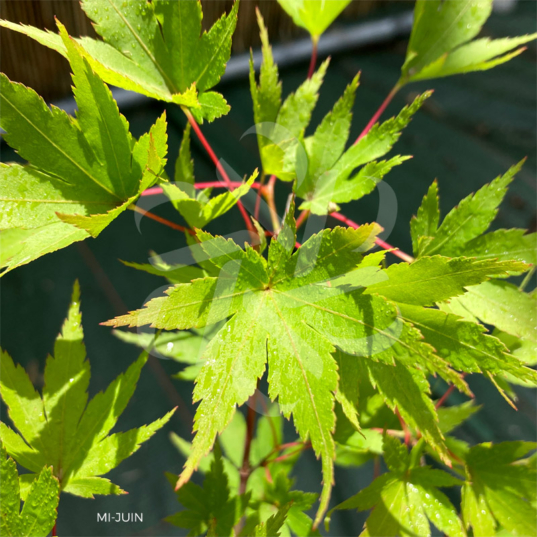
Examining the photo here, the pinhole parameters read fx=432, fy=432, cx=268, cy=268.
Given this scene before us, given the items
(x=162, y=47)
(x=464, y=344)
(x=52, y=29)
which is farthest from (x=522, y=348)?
(x=52, y=29)

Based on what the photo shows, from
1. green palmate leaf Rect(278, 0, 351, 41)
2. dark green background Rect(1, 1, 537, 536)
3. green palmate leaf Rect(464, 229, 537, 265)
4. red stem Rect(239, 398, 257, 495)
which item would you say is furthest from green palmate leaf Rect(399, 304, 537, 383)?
dark green background Rect(1, 1, 537, 536)

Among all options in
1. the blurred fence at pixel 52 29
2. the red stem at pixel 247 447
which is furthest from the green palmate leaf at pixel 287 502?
the blurred fence at pixel 52 29

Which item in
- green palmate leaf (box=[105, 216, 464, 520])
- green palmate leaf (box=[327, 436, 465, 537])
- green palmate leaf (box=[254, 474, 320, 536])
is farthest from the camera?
green palmate leaf (box=[254, 474, 320, 536])

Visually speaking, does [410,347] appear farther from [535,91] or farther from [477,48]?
[535,91]

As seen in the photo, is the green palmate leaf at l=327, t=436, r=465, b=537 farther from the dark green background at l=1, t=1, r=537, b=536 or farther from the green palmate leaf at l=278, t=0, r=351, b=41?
the dark green background at l=1, t=1, r=537, b=536

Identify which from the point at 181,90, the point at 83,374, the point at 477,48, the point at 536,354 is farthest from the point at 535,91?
the point at 83,374

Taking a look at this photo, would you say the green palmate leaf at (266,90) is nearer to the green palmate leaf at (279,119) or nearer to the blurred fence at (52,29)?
the green palmate leaf at (279,119)
